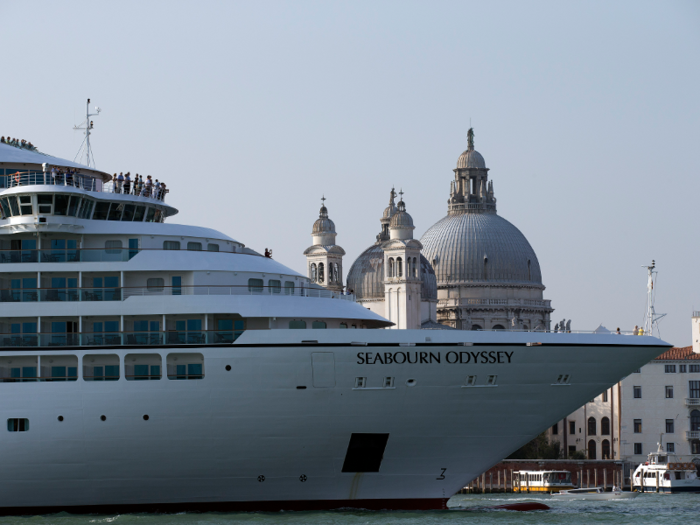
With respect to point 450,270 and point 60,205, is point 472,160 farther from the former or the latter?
point 60,205

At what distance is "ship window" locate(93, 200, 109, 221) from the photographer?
36.8 meters

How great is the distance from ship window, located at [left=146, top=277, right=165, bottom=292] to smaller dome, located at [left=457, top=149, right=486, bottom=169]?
115 meters

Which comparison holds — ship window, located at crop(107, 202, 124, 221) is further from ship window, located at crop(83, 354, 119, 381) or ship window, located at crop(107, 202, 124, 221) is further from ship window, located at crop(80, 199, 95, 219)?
ship window, located at crop(83, 354, 119, 381)

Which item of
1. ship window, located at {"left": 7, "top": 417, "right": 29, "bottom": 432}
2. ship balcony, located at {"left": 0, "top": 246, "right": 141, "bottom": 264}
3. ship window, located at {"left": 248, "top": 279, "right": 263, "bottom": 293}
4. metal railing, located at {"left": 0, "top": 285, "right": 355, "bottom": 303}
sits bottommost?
ship window, located at {"left": 7, "top": 417, "right": 29, "bottom": 432}

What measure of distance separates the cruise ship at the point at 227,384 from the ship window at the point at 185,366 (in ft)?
0.13

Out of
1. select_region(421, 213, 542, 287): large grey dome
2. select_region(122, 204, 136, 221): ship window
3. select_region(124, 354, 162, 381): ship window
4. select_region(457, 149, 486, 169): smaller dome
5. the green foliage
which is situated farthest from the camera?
select_region(457, 149, 486, 169): smaller dome

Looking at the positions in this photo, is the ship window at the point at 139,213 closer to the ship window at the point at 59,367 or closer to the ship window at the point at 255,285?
the ship window at the point at 255,285

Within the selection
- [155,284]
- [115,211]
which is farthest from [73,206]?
[155,284]

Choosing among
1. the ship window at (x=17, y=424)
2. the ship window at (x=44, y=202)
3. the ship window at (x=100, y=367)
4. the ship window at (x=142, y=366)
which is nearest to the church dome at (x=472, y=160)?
the ship window at (x=44, y=202)

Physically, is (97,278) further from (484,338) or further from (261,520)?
(484,338)

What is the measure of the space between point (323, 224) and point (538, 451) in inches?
1574

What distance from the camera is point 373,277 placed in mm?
126688

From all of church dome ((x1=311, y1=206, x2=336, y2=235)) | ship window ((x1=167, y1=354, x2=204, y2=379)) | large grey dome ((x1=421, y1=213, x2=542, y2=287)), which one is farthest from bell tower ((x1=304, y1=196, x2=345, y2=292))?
ship window ((x1=167, y1=354, x2=204, y2=379))

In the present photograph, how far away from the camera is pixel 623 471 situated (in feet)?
301
